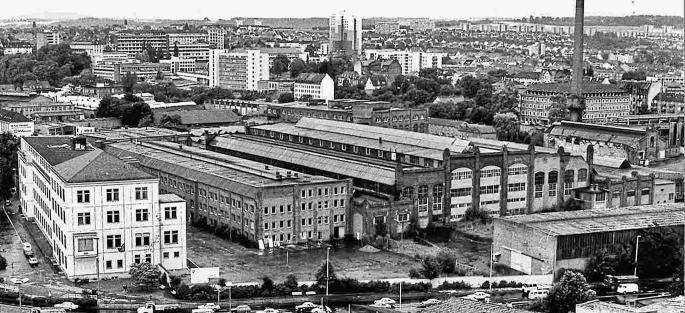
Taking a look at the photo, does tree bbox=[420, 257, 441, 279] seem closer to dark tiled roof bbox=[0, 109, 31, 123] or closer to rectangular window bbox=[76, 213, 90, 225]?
rectangular window bbox=[76, 213, 90, 225]

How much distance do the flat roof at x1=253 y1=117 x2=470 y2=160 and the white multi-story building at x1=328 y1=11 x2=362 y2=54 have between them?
170 ft

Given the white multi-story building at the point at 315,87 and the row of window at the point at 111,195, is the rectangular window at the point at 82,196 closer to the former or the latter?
the row of window at the point at 111,195

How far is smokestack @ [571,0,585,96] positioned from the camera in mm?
38406

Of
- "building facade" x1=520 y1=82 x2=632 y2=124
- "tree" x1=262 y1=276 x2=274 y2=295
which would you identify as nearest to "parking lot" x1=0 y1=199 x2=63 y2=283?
"tree" x1=262 y1=276 x2=274 y2=295

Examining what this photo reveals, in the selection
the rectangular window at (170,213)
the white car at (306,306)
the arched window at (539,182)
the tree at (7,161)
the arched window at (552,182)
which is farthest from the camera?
the tree at (7,161)

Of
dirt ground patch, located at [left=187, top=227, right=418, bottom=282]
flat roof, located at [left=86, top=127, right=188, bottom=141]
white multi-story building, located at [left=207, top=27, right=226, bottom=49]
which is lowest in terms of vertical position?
dirt ground patch, located at [left=187, top=227, right=418, bottom=282]

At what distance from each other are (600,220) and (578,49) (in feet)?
67.7

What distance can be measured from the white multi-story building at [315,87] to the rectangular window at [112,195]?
30324 mm

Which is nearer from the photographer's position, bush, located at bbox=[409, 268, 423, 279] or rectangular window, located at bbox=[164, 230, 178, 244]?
bush, located at bbox=[409, 268, 423, 279]

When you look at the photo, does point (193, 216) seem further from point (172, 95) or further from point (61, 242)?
point (172, 95)

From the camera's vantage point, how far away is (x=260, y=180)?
2097 cm

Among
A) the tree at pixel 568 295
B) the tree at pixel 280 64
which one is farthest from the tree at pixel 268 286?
the tree at pixel 280 64

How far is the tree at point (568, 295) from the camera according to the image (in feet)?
49.2

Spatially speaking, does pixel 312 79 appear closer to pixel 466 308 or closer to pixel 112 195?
pixel 112 195
